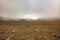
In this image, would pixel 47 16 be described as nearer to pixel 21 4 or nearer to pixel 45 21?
pixel 45 21

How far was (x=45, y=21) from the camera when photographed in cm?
91

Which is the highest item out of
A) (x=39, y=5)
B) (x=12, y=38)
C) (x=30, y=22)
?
(x=39, y=5)

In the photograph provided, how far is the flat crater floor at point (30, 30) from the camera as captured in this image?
33.9 inches

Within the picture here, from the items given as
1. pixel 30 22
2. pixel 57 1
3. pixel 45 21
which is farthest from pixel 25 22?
pixel 57 1

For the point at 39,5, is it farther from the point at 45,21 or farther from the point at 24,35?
the point at 24,35

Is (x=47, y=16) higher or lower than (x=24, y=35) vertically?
higher

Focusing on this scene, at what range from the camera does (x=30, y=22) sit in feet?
2.98

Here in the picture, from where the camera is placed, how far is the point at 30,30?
88 centimetres

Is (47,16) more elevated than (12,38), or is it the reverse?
(47,16)

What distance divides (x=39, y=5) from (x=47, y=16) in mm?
111

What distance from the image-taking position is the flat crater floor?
0.86 metres

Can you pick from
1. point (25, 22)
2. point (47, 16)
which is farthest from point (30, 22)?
point (47, 16)

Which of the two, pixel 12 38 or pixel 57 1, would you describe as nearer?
pixel 12 38

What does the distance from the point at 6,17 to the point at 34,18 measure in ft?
0.74
